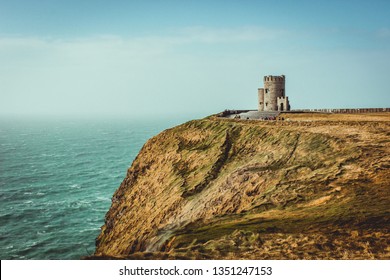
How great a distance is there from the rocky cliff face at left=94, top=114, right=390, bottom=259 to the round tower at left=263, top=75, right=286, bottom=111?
2723cm

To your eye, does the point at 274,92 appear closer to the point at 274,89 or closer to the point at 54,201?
the point at 274,89

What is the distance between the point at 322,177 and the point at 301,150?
6.01 m

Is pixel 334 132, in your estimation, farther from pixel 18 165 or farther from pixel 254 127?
pixel 18 165

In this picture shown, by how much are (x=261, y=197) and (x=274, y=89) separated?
158ft

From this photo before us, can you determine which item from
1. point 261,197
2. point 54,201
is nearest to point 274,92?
point 54,201

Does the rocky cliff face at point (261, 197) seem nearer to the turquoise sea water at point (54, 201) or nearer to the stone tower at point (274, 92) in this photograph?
the turquoise sea water at point (54, 201)

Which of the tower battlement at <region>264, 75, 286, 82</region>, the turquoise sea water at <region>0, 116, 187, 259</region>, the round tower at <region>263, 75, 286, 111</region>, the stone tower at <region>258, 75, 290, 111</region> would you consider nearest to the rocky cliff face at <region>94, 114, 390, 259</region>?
the turquoise sea water at <region>0, 116, 187, 259</region>

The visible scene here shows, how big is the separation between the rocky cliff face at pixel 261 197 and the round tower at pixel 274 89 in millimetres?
27228

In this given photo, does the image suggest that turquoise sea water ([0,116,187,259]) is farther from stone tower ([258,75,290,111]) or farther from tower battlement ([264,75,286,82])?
tower battlement ([264,75,286,82])

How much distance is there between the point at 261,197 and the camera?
20469 mm

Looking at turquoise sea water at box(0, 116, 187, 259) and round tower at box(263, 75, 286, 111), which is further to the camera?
round tower at box(263, 75, 286, 111)

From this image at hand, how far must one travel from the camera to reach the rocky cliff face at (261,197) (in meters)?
13.8

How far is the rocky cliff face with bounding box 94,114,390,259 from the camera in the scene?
13.8m
